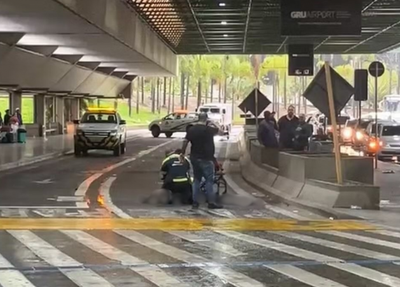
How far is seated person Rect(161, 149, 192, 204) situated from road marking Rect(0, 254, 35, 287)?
649cm

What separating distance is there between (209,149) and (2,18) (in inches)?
524

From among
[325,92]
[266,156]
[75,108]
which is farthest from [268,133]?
[75,108]

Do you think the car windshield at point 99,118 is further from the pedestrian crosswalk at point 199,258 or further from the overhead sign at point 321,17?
the pedestrian crosswalk at point 199,258

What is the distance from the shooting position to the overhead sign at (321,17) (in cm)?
2294

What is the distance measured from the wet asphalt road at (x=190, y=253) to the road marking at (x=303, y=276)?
0.03ft

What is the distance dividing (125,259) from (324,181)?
7.18 m

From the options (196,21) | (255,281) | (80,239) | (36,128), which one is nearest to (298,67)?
(196,21)

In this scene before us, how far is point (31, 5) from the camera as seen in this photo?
21.5 m

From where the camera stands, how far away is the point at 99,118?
3275 cm

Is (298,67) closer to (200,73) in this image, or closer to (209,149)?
(209,149)

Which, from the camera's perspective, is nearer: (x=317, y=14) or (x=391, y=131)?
(x=317, y=14)

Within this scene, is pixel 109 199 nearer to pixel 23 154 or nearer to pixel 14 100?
pixel 23 154

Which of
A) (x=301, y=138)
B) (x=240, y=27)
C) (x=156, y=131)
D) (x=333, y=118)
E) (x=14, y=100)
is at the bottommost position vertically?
(x=156, y=131)

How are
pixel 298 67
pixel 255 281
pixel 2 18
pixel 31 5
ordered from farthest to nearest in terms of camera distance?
pixel 298 67
pixel 2 18
pixel 31 5
pixel 255 281
